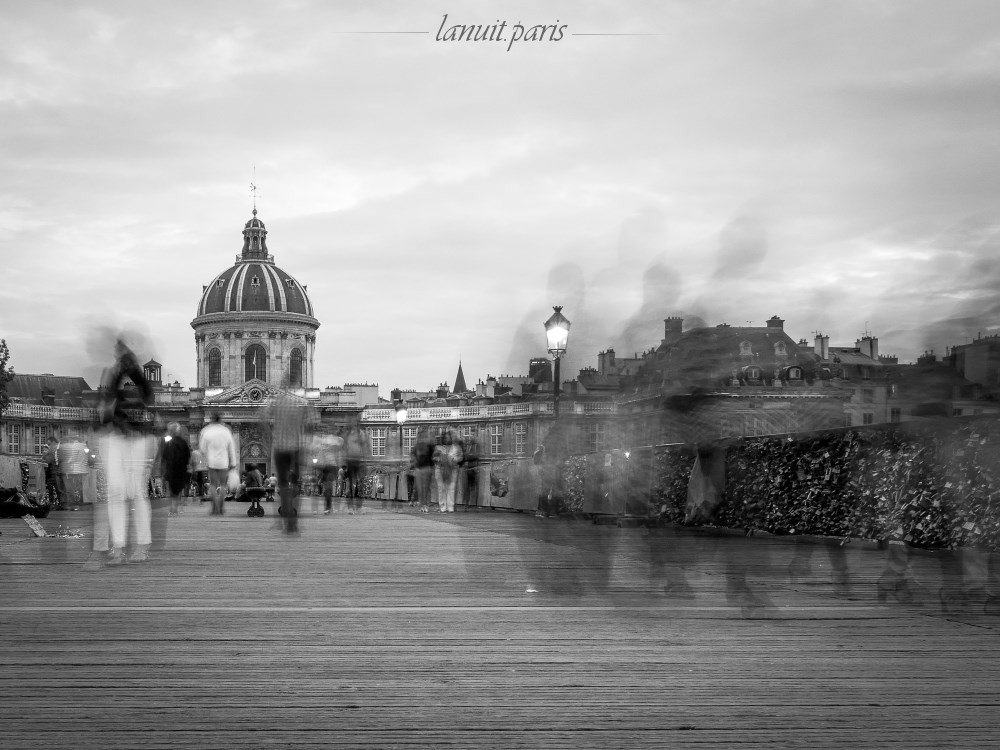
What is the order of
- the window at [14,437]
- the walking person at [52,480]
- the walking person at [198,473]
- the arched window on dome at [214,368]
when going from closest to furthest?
the walking person at [52,480]
the walking person at [198,473]
the window at [14,437]
the arched window on dome at [214,368]

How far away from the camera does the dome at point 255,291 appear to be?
142000mm

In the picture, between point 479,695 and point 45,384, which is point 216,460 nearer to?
point 479,695

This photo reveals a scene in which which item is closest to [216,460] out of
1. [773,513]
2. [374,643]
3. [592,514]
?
[592,514]

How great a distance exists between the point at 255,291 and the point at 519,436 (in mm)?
37044

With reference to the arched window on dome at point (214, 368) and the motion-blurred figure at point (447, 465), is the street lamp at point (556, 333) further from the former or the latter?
the arched window on dome at point (214, 368)

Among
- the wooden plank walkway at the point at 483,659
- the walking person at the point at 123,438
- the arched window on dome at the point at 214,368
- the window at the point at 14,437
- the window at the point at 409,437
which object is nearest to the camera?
the wooden plank walkway at the point at 483,659

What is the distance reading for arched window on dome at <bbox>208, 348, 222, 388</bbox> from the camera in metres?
144

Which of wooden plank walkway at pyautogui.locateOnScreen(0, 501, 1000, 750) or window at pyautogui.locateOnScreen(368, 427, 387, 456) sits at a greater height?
wooden plank walkway at pyautogui.locateOnScreen(0, 501, 1000, 750)

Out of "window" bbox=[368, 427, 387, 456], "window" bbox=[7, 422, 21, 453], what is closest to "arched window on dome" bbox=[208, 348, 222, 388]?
"window" bbox=[368, 427, 387, 456]

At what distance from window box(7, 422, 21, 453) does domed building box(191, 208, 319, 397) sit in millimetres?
20942

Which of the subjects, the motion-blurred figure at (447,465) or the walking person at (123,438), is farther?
the motion-blurred figure at (447,465)

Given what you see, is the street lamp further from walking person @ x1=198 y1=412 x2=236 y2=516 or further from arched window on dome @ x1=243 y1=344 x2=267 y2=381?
arched window on dome @ x1=243 y1=344 x2=267 y2=381

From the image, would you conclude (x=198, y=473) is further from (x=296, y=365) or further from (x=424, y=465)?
(x=296, y=365)

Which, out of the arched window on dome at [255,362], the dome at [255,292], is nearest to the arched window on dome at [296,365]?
the arched window on dome at [255,362]
